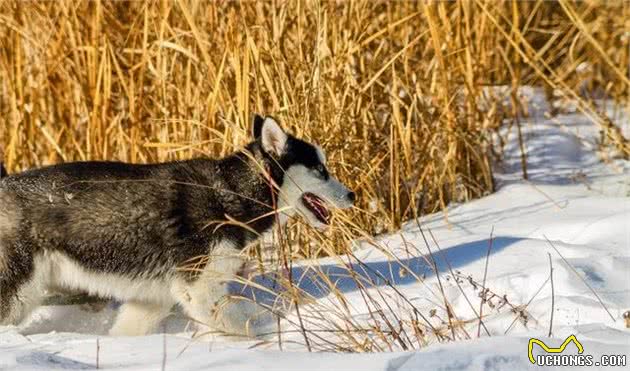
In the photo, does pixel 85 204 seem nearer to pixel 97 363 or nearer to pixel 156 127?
pixel 97 363

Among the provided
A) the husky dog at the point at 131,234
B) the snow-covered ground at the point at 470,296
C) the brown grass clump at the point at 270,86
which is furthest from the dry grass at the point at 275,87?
the husky dog at the point at 131,234

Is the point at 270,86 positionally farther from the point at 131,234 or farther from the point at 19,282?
the point at 19,282

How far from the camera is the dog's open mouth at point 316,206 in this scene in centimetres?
560

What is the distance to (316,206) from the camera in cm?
564

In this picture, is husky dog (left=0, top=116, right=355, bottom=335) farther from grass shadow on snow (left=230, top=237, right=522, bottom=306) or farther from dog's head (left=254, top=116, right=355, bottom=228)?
grass shadow on snow (left=230, top=237, right=522, bottom=306)

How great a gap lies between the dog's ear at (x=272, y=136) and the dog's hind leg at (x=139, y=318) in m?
0.89

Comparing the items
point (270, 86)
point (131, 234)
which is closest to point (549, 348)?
point (131, 234)

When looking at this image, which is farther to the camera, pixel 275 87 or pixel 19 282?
pixel 275 87

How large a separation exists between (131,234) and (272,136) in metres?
0.81

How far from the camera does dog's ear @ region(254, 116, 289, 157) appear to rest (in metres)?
5.34

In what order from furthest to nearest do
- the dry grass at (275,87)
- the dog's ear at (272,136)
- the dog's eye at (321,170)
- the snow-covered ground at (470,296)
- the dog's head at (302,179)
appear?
1. the dry grass at (275,87)
2. the dog's eye at (321,170)
3. the dog's head at (302,179)
4. the dog's ear at (272,136)
5. the snow-covered ground at (470,296)

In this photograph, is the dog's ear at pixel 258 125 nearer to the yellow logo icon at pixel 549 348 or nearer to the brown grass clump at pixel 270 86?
the brown grass clump at pixel 270 86

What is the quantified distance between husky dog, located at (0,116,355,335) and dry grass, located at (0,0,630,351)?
24.1 inches

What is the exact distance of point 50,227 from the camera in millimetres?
5086
